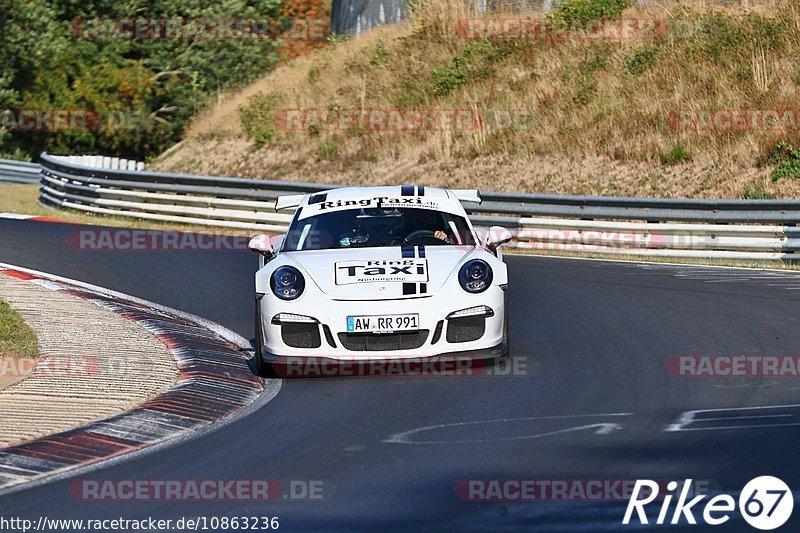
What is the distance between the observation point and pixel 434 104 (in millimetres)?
29953

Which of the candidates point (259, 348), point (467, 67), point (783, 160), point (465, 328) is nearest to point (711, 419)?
point (465, 328)

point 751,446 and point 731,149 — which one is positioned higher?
point 731,149

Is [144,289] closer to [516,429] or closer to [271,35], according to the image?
[516,429]

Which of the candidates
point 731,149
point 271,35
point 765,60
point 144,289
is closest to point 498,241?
point 144,289

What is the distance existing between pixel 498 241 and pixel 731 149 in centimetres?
1380

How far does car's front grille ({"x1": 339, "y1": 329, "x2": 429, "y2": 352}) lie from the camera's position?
364 inches

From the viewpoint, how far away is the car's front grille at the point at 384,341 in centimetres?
924

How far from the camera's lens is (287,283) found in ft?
31.3

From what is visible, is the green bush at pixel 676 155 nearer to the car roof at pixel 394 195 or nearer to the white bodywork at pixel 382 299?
the car roof at pixel 394 195
